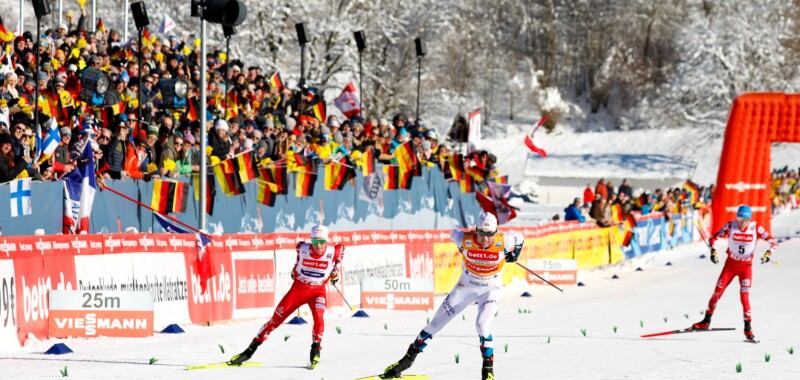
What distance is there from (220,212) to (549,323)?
5.76 m

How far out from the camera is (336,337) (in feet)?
53.4

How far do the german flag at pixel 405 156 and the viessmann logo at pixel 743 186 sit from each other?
62.4 feet

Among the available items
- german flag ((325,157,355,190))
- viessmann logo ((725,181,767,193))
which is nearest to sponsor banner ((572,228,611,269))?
german flag ((325,157,355,190))

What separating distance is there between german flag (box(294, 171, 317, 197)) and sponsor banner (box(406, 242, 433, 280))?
2114 mm

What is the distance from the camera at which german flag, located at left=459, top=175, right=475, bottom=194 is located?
89.9 feet

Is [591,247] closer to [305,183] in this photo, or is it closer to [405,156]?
[405,156]

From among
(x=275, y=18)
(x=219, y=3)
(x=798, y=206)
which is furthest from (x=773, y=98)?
(x=219, y=3)

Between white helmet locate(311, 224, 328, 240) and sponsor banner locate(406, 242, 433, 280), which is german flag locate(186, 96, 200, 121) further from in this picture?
white helmet locate(311, 224, 328, 240)

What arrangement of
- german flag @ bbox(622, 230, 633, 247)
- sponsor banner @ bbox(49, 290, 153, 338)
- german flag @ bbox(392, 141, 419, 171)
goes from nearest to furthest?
sponsor banner @ bbox(49, 290, 153, 338)
german flag @ bbox(392, 141, 419, 171)
german flag @ bbox(622, 230, 633, 247)

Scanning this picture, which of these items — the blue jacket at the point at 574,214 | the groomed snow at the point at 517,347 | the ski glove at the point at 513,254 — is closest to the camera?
the ski glove at the point at 513,254

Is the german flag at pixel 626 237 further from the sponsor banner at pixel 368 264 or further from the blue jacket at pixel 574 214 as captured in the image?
the sponsor banner at pixel 368 264

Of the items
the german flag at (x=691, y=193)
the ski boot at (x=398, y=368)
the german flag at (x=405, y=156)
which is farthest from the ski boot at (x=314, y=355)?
the german flag at (x=691, y=193)

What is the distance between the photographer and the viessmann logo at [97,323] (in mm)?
14484

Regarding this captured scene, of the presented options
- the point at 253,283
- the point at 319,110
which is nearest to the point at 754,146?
the point at 319,110
